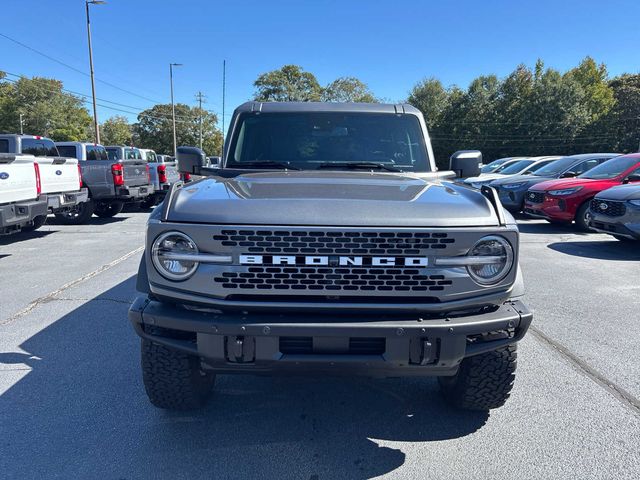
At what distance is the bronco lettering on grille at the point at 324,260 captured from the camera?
2293mm

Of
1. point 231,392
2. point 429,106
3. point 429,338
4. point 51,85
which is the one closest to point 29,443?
point 231,392

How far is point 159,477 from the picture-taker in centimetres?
247

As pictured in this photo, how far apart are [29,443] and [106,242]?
7251 millimetres

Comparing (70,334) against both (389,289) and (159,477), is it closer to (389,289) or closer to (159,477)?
(159,477)

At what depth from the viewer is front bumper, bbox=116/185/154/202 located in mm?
12281

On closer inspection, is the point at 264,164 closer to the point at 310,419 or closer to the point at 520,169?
the point at 310,419

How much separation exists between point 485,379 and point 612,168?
977 cm

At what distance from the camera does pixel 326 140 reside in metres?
4.02

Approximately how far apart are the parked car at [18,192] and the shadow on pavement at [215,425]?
458 centimetres

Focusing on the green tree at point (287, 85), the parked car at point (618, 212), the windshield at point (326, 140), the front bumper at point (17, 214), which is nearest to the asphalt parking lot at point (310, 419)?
the windshield at point (326, 140)

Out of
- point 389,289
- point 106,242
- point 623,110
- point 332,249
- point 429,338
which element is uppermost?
point 623,110

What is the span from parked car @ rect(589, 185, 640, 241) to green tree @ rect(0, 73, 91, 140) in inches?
2698

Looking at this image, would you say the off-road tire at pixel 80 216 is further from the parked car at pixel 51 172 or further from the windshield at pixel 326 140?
the windshield at pixel 326 140

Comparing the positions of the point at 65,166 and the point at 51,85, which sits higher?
the point at 51,85
